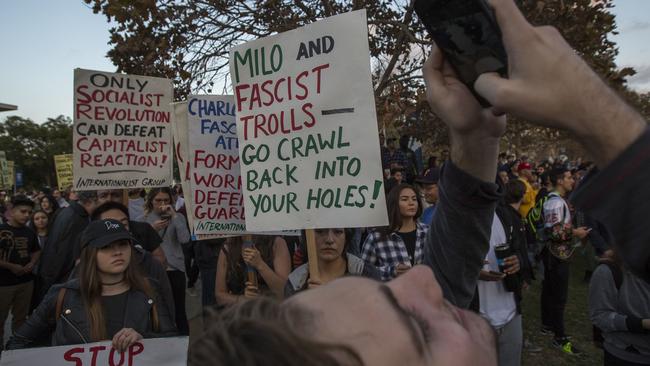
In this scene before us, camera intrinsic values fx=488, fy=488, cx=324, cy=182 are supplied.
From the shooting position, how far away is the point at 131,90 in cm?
565

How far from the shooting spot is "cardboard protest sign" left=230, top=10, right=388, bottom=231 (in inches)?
113

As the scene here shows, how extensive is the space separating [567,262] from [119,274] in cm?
537

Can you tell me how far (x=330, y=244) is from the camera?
3725 mm

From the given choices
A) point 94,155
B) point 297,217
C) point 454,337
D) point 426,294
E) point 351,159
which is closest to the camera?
point 454,337

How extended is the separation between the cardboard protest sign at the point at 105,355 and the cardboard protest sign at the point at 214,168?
133 centimetres

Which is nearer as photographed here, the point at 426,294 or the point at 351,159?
the point at 426,294

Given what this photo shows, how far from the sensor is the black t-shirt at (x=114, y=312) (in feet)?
10.1

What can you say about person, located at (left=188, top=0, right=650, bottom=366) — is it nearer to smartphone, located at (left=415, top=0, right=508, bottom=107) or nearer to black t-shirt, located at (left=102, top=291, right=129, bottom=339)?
smartphone, located at (left=415, top=0, right=508, bottom=107)

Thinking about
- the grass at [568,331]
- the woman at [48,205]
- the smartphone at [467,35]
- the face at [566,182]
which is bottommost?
the grass at [568,331]

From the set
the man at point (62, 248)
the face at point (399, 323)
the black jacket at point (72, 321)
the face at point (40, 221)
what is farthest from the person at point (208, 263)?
the face at point (399, 323)

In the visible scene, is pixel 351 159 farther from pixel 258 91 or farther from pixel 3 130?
pixel 3 130

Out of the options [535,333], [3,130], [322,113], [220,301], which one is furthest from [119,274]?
[3,130]

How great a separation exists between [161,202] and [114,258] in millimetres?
3001

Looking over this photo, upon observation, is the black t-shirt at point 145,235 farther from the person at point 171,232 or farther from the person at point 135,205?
the person at point 135,205
